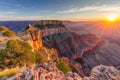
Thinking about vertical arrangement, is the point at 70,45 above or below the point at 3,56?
below

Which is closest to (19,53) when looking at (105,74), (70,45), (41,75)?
(41,75)

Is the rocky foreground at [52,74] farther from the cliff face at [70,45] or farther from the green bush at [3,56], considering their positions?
the cliff face at [70,45]

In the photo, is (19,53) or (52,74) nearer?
(52,74)

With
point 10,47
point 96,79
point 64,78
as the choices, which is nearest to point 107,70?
point 96,79

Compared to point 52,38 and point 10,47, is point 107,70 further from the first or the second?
point 52,38

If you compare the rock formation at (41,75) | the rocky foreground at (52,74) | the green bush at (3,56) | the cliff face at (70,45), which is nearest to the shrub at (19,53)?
the green bush at (3,56)

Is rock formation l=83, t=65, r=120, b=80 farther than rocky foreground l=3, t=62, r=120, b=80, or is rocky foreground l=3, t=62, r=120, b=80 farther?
rock formation l=83, t=65, r=120, b=80

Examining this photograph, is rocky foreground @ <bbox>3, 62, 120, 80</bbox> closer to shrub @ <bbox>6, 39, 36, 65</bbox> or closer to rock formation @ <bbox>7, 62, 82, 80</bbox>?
rock formation @ <bbox>7, 62, 82, 80</bbox>

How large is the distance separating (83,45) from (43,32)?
25.0 meters

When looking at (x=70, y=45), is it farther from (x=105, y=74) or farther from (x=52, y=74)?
(x=52, y=74)

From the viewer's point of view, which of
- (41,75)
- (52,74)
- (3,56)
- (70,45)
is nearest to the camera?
(41,75)

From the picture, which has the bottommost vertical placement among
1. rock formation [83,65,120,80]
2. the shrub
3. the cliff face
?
the cliff face

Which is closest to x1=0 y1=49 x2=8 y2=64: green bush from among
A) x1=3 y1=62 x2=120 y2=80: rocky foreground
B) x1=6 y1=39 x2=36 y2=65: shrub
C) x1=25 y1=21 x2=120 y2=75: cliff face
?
x1=6 y1=39 x2=36 y2=65: shrub

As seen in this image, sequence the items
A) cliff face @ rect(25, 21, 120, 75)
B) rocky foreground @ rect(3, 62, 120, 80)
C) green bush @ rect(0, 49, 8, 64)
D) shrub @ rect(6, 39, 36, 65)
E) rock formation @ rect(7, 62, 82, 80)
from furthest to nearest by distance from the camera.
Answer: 1. cliff face @ rect(25, 21, 120, 75)
2. shrub @ rect(6, 39, 36, 65)
3. green bush @ rect(0, 49, 8, 64)
4. rocky foreground @ rect(3, 62, 120, 80)
5. rock formation @ rect(7, 62, 82, 80)
